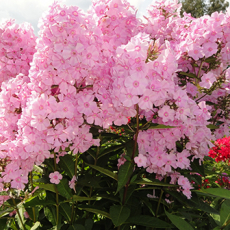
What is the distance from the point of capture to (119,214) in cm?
169

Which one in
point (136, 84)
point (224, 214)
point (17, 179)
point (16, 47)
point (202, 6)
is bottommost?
point (224, 214)

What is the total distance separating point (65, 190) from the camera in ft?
5.76

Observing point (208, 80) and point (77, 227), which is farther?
point (77, 227)

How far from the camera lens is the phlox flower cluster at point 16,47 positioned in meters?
1.92

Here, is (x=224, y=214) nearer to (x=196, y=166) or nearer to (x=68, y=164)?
(x=196, y=166)

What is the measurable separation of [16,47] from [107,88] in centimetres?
82

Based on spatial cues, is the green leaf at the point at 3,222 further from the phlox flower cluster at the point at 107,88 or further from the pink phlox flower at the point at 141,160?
the pink phlox flower at the point at 141,160

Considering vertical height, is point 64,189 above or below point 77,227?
above

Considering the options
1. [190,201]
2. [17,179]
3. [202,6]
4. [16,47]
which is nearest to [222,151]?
[190,201]

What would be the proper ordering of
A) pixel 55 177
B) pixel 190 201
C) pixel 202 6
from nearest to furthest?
1. pixel 55 177
2. pixel 190 201
3. pixel 202 6

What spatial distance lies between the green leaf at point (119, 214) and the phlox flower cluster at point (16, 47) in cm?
120

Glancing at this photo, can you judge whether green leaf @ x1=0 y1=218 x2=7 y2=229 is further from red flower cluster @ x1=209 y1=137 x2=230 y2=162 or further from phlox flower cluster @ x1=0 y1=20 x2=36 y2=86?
red flower cluster @ x1=209 y1=137 x2=230 y2=162

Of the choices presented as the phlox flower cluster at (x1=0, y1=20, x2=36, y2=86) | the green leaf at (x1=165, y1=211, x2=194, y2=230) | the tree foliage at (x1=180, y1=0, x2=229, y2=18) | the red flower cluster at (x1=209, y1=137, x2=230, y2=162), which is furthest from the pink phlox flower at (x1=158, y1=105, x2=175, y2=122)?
the tree foliage at (x1=180, y1=0, x2=229, y2=18)

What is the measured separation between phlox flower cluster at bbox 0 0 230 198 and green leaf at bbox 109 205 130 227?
33 cm
